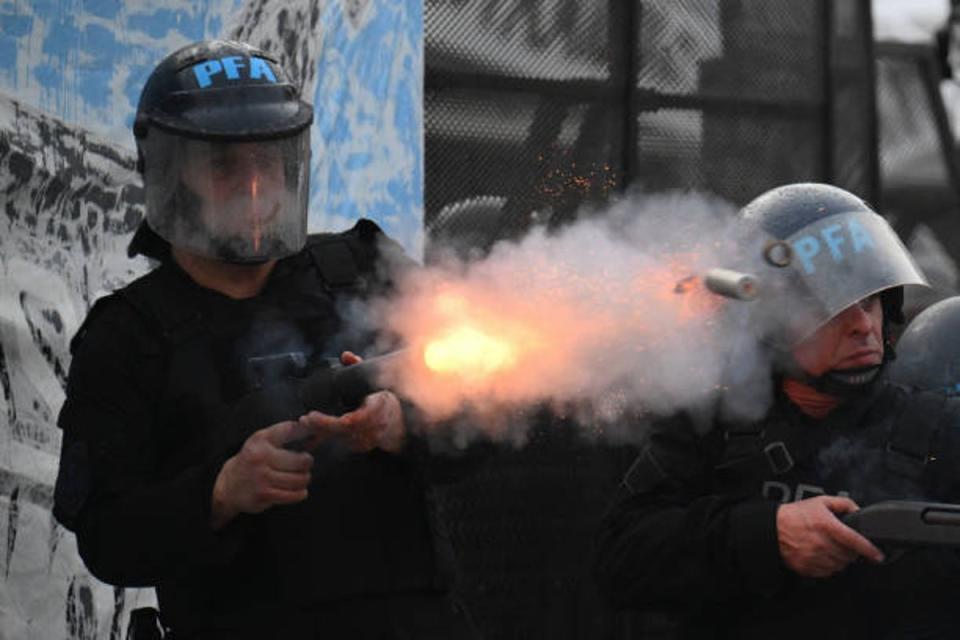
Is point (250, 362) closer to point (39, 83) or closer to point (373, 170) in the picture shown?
point (39, 83)

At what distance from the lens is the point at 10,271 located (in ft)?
14.9

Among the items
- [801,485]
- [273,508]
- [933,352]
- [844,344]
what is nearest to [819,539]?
[801,485]

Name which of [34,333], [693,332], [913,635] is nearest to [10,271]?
[34,333]

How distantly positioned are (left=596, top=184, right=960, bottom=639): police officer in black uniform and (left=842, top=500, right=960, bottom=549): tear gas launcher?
90 mm

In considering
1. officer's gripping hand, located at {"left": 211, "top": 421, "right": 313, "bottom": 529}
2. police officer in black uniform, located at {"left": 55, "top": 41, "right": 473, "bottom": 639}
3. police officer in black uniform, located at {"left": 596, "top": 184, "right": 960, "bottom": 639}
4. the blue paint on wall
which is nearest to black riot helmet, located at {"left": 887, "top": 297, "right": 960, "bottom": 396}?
police officer in black uniform, located at {"left": 596, "top": 184, "right": 960, "bottom": 639}

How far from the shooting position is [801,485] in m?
3.43

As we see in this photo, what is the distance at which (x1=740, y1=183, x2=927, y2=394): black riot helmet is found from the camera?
352 centimetres

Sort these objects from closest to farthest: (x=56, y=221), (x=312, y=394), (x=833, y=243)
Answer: (x=312, y=394), (x=833, y=243), (x=56, y=221)

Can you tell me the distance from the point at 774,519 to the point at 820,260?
628 millimetres

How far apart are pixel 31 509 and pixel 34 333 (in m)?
0.48

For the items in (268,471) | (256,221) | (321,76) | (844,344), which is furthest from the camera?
(321,76)

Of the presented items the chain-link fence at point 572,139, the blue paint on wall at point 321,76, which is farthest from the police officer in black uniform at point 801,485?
the chain-link fence at point 572,139

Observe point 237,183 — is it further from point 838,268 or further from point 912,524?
point 912,524

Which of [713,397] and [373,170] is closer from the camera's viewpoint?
[713,397]
